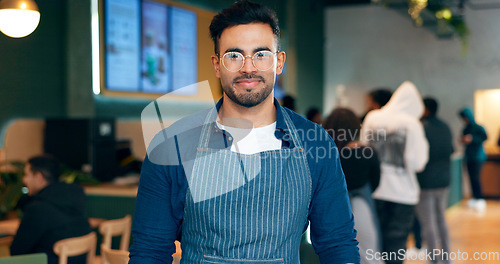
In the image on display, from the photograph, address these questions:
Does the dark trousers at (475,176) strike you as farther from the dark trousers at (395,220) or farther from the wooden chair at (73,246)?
the wooden chair at (73,246)

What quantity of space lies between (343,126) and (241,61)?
1.07 m

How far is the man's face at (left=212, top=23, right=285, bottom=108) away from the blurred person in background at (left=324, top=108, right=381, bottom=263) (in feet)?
2.56

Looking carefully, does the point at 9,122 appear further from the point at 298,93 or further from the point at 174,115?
the point at 298,93

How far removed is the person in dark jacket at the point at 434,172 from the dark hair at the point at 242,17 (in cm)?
331

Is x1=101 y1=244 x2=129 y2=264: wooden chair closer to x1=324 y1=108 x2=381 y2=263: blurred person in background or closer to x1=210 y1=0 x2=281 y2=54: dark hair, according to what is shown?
x1=324 y1=108 x2=381 y2=263: blurred person in background

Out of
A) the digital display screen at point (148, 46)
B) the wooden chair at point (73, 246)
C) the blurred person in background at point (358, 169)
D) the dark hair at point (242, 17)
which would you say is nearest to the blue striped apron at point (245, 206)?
the dark hair at point (242, 17)

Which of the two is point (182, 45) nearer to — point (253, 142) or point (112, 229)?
point (112, 229)

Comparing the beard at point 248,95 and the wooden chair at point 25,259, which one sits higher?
the beard at point 248,95

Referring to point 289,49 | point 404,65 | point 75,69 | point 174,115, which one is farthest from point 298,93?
point 174,115

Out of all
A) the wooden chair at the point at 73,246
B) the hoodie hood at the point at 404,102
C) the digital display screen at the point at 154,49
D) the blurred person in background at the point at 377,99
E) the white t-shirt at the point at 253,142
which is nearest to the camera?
the white t-shirt at the point at 253,142

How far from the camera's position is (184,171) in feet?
4.50

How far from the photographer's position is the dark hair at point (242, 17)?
4.46ft

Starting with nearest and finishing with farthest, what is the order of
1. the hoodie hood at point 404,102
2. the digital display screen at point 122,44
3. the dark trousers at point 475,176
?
1. the hoodie hood at point 404,102
2. the digital display screen at point 122,44
3. the dark trousers at point 475,176

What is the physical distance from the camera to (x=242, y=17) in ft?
4.45
